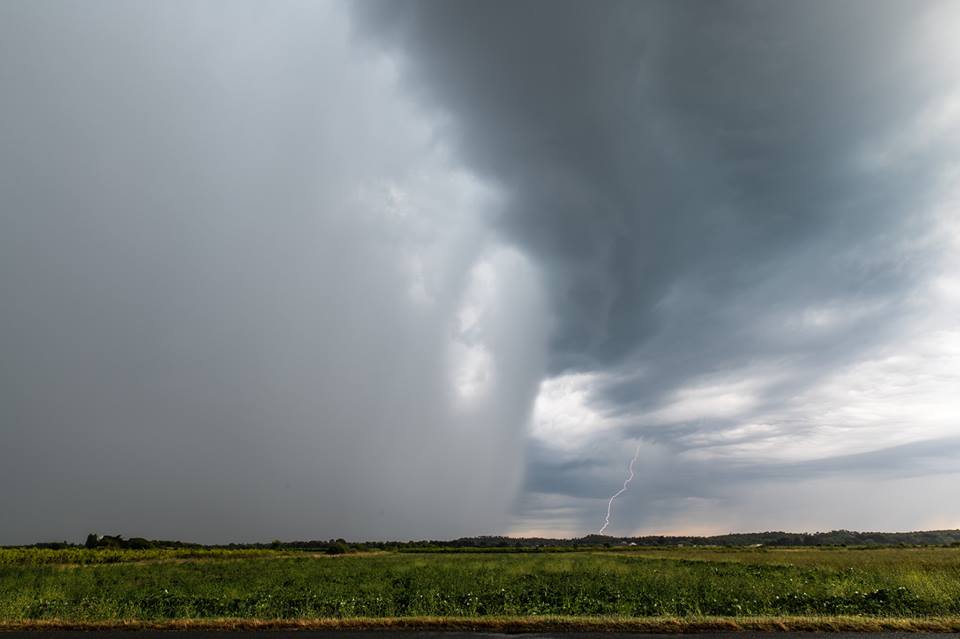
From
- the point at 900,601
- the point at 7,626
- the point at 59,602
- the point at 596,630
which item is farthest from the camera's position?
the point at 59,602

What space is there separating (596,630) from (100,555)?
10850 cm

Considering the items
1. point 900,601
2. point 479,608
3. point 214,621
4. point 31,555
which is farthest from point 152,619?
point 31,555

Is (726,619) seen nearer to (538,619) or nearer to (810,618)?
(810,618)

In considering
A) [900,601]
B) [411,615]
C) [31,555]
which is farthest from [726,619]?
[31,555]

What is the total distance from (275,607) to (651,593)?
18024mm

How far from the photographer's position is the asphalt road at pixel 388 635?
55.2 ft

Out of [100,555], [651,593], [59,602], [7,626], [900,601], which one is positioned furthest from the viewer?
[100,555]

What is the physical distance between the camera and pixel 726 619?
18.6 meters

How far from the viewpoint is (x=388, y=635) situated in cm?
1761

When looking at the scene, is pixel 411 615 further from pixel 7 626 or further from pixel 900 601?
pixel 900 601

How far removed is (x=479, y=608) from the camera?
22.3 metres

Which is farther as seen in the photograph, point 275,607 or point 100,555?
point 100,555

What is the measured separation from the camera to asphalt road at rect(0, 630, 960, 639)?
55.2ft

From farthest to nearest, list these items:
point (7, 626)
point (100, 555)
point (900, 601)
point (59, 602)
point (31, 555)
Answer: point (100, 555)
point (31, 555)
point (59, 602)
point (900, 601)
point (7, 626)
